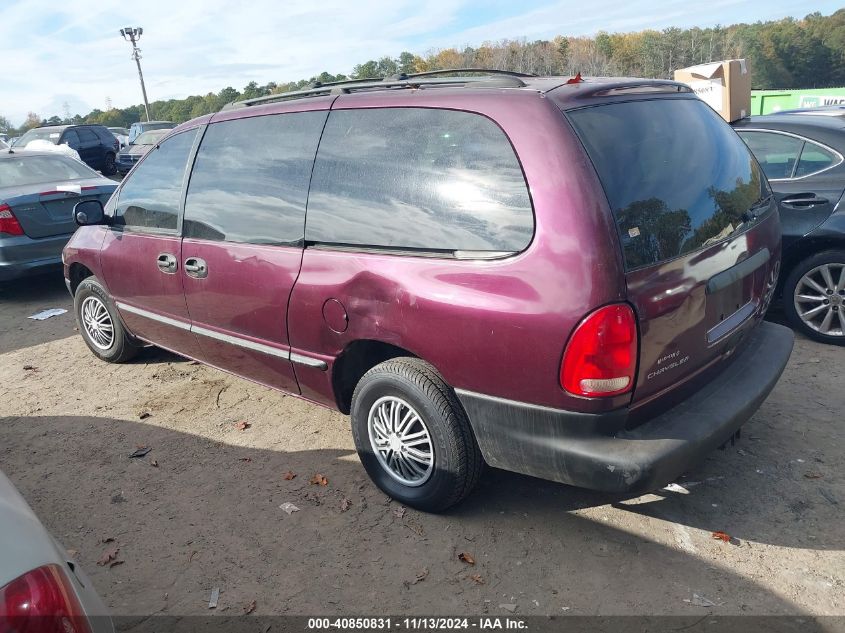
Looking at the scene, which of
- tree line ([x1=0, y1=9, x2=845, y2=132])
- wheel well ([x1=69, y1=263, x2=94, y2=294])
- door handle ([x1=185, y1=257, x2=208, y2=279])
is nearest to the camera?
door handle ([x1=185, y1=257, x2=208, y2=279])

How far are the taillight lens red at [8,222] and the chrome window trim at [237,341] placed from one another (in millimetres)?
3417

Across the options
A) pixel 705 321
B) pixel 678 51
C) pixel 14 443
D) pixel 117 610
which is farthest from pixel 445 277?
pixel 678 51

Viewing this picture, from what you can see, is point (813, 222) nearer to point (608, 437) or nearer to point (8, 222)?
point (608, 437)

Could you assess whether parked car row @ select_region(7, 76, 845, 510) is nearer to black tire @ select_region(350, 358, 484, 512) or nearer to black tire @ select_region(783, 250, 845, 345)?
black tire @ select_region(350, 358, 484, 512)

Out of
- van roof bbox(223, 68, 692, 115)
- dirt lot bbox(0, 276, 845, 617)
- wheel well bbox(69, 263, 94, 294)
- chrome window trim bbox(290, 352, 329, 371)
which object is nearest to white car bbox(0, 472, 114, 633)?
dirt lot bbox(0, 276, 845, 617)

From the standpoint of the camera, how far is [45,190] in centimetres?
753

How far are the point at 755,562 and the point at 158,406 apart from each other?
12.3ft

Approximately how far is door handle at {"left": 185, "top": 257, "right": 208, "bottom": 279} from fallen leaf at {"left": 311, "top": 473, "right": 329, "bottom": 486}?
132 cm

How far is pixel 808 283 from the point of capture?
4914 millimetres

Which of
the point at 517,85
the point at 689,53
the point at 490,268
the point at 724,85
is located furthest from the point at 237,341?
the point at 689,53

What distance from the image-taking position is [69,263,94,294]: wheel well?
540 centimetres

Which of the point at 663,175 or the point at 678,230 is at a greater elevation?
the point at 663,175

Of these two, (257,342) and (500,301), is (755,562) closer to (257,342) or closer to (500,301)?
(500,301)

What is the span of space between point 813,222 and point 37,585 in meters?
5.17
